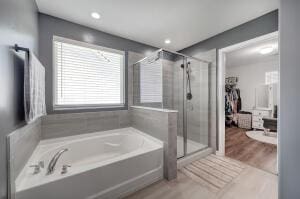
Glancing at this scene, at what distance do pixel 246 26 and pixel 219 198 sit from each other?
105 inches

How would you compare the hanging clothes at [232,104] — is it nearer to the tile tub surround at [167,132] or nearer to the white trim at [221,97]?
the white trim at [221,97]

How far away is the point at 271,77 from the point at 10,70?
20.7ft

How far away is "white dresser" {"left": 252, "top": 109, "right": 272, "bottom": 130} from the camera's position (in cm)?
423

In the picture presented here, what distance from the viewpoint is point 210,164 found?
2256 mm

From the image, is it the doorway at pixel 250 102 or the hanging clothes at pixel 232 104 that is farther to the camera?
the hanging clothes at pixel 232 104

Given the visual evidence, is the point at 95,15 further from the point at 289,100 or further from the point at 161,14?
the point at 289,100

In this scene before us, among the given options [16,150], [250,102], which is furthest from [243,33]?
[250,102]

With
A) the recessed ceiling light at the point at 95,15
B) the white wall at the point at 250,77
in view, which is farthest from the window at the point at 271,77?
the recessed ceiling light at the point at 95,15

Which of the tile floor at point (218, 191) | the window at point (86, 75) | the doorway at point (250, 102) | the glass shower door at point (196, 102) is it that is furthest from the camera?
the glass shower door at point (196, 102)

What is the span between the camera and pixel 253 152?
2.67 m

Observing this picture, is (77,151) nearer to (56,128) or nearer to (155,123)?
(56,128)

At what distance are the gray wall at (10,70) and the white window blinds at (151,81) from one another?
1765mm

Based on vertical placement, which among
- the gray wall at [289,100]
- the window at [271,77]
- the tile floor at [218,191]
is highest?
the window at [271,77]

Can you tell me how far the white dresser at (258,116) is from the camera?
167 inches
